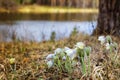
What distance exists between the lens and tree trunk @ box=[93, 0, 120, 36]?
5.15 meters

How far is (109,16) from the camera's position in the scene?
5.21 meters

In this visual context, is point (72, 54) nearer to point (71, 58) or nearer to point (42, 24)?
point (71, 58)

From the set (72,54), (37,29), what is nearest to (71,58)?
(72,54)

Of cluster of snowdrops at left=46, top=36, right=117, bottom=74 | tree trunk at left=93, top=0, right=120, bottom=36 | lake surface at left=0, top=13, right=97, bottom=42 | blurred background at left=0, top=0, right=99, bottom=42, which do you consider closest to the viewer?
cluster of snowdrops at left=46, top=36, right=117, bottom=74

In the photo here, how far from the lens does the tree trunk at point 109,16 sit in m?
5.15

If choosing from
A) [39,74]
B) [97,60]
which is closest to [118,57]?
[97,60]

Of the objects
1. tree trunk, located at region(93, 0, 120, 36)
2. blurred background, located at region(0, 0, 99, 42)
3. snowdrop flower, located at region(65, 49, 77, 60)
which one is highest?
snowdrop flower, located at region(65, 49, 77, 60)

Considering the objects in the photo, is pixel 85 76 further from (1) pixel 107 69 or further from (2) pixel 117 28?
(2) pixel 117 28

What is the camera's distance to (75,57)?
2.88 metres

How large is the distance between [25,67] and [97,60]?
670mm

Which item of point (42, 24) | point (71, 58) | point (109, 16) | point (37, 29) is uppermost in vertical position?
point (71, 58)

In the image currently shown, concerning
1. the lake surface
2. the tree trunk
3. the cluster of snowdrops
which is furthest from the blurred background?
the cluster of snowdrops

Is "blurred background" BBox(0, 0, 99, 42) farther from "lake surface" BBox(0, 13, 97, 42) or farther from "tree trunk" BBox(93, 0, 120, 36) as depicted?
"tree trunk" BBox(93, 0, 120, 36)

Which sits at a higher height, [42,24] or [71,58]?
[71,58]
